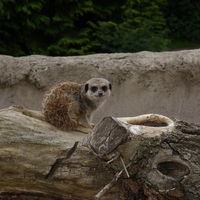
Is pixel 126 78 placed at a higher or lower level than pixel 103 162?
higher

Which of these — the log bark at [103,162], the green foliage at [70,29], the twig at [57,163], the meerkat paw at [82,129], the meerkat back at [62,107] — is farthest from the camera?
the green foliage at [70,29]

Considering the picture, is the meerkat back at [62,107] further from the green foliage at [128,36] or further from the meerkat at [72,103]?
the green foliage at [128,36]

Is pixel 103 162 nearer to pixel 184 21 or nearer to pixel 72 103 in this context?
pixel 72 103

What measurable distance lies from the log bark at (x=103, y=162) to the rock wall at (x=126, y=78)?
2.33m

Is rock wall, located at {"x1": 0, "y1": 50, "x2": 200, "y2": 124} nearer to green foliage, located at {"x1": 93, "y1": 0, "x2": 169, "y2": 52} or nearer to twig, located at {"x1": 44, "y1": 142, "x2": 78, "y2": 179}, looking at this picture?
green foliage, located at {"x1": 93, "y1": 0, "x2": 169, "y2": 52}

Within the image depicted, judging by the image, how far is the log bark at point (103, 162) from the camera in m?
2.36

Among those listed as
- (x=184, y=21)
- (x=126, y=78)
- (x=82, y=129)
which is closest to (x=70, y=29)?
(x=126, y=78)

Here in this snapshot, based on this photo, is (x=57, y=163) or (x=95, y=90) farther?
(x=95, y=90)

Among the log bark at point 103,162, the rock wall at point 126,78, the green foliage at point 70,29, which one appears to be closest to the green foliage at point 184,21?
the green foliage at point 70,29

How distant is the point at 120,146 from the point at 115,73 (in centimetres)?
282

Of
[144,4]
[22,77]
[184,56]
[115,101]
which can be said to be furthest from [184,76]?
[144,4]

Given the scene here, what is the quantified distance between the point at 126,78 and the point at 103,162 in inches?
109

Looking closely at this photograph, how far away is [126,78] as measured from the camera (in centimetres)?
514

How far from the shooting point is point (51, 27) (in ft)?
Answer: 23.9
